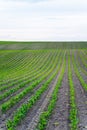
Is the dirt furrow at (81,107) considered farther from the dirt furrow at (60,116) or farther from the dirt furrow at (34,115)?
the dirt furrow at (34,115)

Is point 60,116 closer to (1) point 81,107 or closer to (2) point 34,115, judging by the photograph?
(2) point 34,115

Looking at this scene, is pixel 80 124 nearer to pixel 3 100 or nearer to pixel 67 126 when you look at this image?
pixel 67 126

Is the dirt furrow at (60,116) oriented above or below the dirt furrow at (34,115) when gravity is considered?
below

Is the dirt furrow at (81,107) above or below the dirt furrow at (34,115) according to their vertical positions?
below

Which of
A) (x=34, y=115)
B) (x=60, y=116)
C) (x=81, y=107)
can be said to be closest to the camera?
(x=60, y=116)

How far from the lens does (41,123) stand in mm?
14242

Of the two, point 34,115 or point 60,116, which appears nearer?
point 60,116

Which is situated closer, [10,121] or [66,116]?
[10,121]

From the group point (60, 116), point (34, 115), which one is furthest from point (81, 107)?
point (34, 115)

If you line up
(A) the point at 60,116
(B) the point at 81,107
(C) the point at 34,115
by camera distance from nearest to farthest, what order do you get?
1. (A) the point at 60,116
2. (C) the point at 34,115
3. (B) the point at 81,107

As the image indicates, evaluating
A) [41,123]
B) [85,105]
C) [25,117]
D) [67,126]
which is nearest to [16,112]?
[25,117]

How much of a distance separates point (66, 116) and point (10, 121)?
136 inches

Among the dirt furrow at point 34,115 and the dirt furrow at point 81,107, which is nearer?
the dirt furrow at point 34,115

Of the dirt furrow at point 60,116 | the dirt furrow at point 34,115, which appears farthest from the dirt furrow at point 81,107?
the dirt furrow at point 34,115
